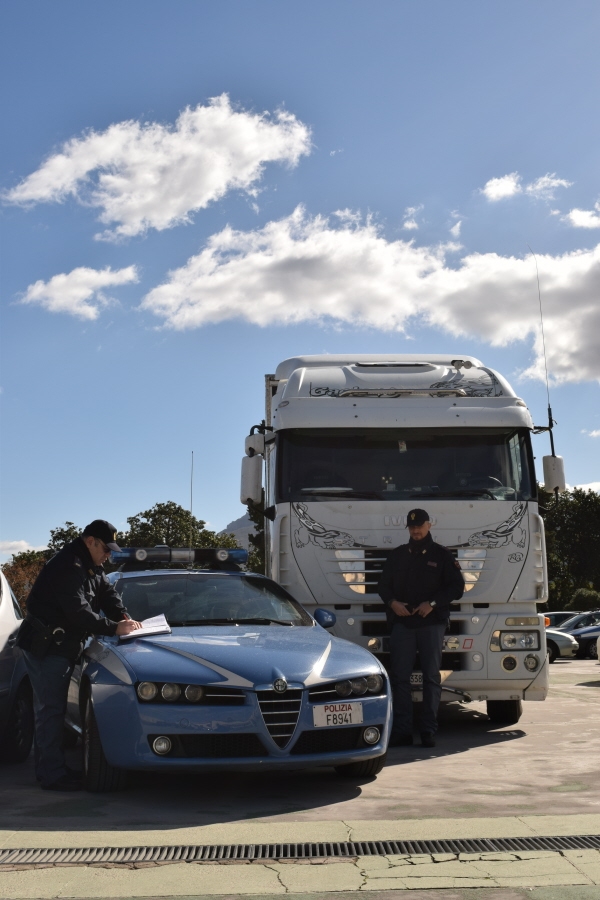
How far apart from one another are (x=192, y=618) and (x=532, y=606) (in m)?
3.35

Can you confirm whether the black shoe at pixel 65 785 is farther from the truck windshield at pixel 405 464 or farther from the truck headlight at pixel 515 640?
the truck headlight at pixel 515 640

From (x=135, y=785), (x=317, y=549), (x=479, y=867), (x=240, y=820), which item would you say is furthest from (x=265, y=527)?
(x=479, y=867)

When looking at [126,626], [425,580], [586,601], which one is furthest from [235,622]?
[586,601]

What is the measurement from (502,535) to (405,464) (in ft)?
3.52

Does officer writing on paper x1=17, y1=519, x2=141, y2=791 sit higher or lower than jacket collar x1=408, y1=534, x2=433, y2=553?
lower

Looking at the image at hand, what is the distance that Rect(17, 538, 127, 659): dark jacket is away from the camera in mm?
6699

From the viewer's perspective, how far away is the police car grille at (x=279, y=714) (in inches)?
240

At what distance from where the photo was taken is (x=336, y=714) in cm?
629

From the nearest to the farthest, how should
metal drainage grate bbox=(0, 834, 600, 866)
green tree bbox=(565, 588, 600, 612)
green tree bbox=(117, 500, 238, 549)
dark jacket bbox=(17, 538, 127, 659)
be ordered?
metal drainage grate bbox=(0, 834, 600, 866) → dark jacket bbox=(17, 538, 127, 659) → green tree bbox=(565, 588, 600, 612) → green tree bbox=(117, 500, 238, 549)

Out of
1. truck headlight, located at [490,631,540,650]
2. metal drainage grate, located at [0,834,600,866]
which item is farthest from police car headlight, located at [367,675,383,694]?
truck headlight, located at [490,631,540,650]

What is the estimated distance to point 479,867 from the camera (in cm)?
462

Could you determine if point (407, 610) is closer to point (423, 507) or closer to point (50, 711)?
point (423, 507)

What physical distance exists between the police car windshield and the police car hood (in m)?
0.48

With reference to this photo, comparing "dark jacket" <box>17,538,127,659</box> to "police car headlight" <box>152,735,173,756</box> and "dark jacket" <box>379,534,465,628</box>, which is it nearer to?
"police car headlight" <box>152,735,173,756</box>
